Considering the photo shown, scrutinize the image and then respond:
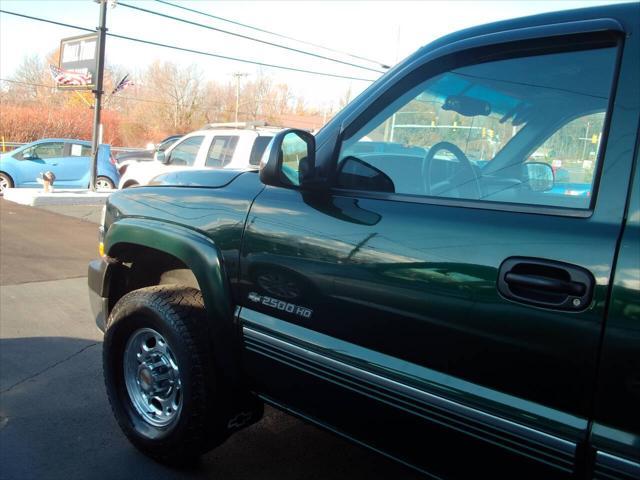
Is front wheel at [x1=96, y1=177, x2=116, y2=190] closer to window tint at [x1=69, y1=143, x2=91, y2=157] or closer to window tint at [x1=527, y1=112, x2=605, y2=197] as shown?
window tint at [x1=69, y1=143, x2=91, y2=157]

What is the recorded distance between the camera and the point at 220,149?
956cm

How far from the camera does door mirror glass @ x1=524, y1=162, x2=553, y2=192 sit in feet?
5.88

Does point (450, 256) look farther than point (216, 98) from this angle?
No

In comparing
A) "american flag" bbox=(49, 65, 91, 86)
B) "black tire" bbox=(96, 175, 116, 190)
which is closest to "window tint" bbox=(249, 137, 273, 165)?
"black tire" bbox=(96, 175, 116, 190)

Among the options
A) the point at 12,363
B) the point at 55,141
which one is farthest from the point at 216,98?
the point at 12,363

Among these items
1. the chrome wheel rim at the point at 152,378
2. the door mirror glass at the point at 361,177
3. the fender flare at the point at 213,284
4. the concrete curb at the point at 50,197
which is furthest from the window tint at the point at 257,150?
the door mirror glass at the point at 361,177

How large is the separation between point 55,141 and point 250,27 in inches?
339

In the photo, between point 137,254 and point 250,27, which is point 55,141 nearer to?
point 250,27

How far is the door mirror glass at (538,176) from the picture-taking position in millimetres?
1793

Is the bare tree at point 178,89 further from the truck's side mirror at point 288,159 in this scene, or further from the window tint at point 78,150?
the truck's side mirror at point 288,159

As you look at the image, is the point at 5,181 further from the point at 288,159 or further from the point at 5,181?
the point at 288,159

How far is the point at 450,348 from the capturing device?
1664 mm

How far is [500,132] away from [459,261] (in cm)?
64

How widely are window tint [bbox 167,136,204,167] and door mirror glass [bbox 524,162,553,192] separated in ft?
28.5
